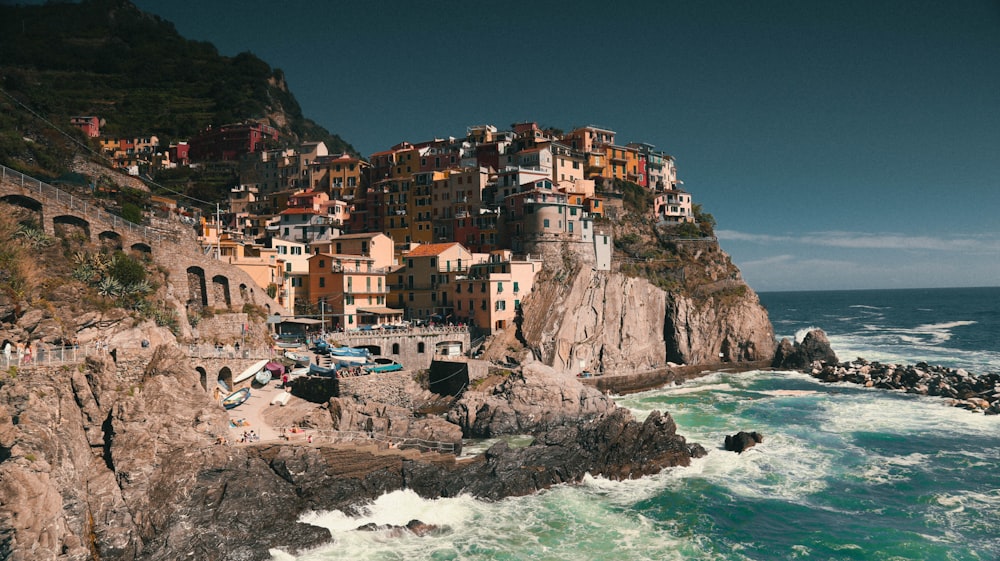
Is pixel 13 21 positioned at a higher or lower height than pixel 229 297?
higher

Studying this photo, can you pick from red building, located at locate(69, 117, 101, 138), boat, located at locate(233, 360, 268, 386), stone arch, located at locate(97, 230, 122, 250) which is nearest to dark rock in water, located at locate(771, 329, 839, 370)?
boat, located at locate(233, 360, 268, 386)

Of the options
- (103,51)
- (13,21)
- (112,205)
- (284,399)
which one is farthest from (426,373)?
(13,21)

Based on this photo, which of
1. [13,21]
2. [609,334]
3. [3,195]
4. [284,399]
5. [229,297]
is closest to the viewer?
[3,195]

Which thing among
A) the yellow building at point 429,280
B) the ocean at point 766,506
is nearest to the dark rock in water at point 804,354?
the ocean at point 766,506

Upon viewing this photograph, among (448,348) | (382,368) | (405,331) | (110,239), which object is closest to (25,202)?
(110,239)

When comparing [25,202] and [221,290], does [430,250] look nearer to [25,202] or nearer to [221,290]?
[221,290]

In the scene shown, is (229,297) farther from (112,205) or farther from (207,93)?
(207,93)

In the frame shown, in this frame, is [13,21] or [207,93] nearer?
[207,93]
